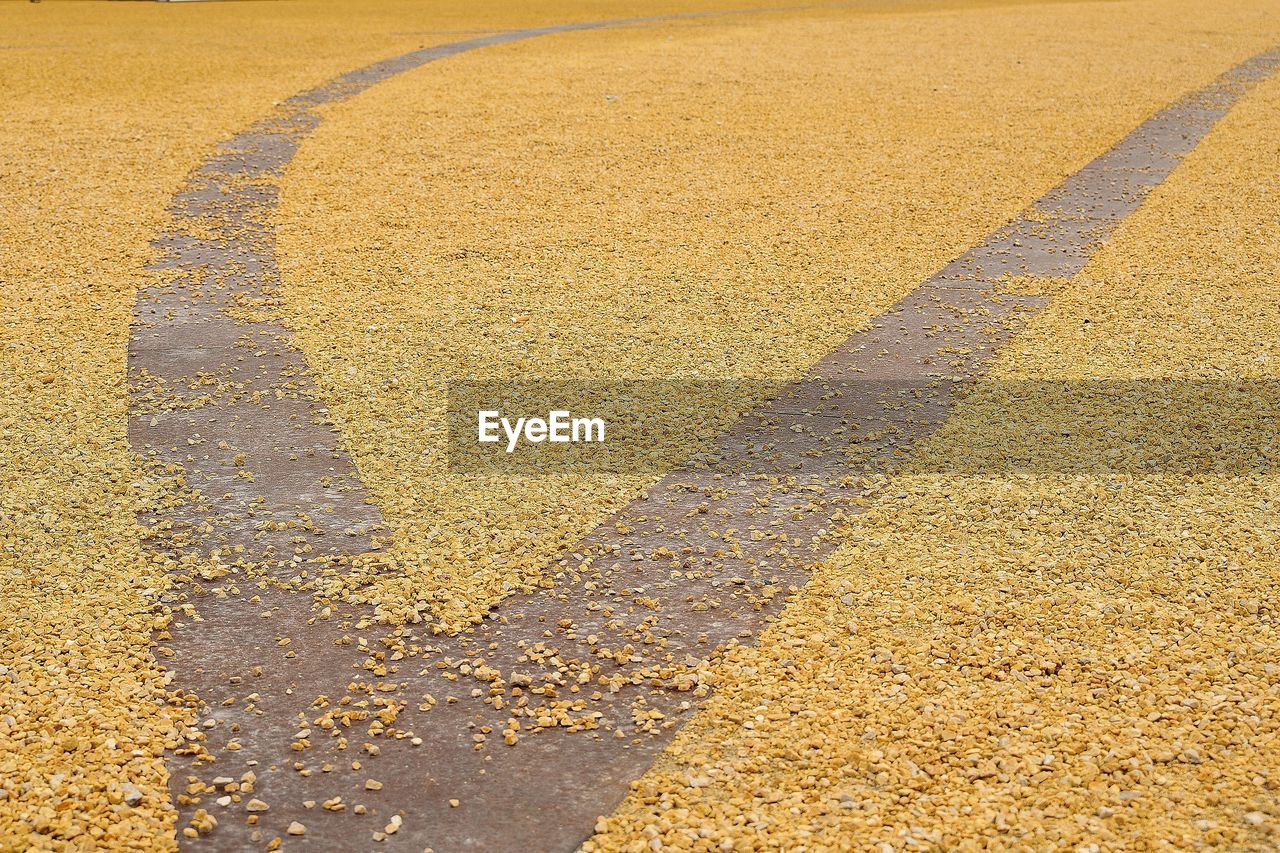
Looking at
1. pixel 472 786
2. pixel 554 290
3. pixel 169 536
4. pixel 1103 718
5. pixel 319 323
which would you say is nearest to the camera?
pixel 472 786

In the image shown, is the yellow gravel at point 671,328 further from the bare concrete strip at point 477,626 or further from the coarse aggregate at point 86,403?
the bare concrete strip at point 477,626

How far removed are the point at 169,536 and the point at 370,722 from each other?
1.52m

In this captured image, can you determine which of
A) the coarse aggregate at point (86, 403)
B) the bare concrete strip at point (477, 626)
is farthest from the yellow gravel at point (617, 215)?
the coarse aggregate at point (86, 403)

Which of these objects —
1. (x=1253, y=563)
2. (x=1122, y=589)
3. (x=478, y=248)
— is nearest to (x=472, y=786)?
(x=1122, y=589)

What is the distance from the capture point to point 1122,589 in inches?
174

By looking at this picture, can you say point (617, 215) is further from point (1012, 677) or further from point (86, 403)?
point (1012, 677)

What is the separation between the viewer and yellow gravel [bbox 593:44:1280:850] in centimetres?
331

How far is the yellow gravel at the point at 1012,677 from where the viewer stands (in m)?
3.31

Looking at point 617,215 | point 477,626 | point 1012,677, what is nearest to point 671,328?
point 617,215

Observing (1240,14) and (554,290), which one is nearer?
(554,290)

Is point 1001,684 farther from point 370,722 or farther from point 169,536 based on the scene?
point 169,536

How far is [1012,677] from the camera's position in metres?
3.92

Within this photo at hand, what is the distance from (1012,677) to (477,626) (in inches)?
71.7

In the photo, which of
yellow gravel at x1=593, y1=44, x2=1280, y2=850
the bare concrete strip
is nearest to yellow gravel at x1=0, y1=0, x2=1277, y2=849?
yellow gravel at x1=593, y1=44, x2=1280, y2=850
